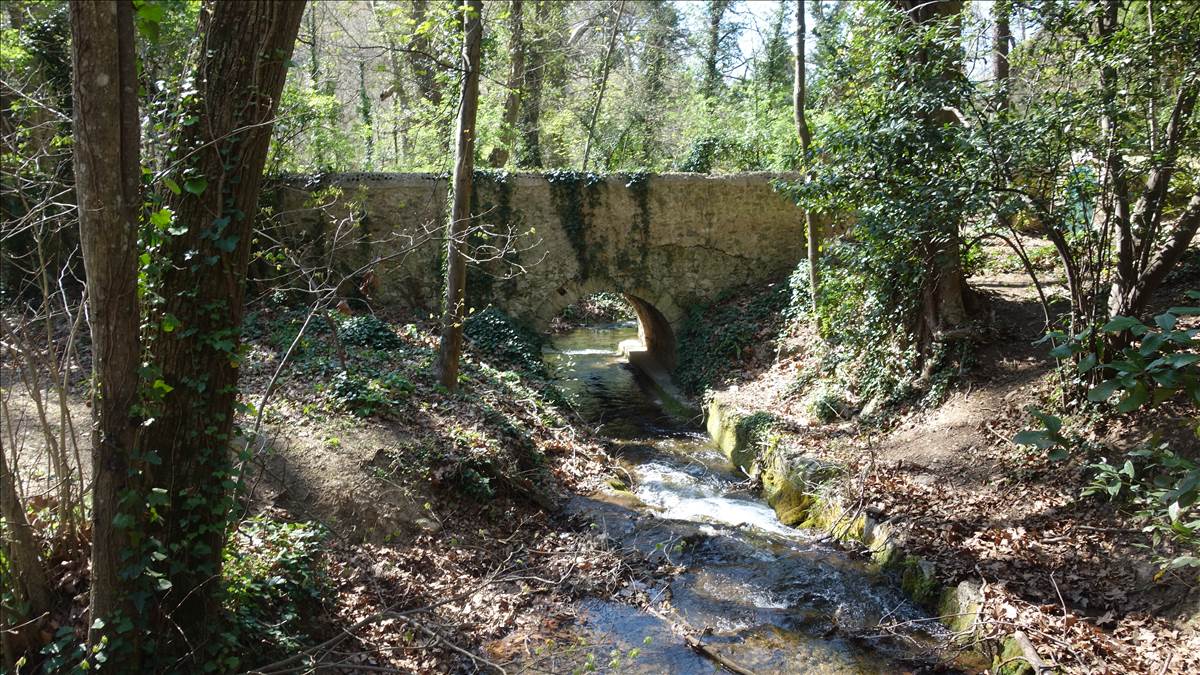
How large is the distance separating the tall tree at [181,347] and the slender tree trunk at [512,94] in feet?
45.5

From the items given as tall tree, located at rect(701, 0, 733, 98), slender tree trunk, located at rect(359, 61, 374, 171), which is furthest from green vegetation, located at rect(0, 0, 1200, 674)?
tall tree, located at rect(701, 0, 733, 98)

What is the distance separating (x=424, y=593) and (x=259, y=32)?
13.7 ft

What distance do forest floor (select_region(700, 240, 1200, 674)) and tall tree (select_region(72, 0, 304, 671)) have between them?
517 cm

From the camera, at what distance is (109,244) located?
3262mm

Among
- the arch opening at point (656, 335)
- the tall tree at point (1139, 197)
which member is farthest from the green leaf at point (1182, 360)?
the arch opening at point (656, 335)

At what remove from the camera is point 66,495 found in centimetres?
411

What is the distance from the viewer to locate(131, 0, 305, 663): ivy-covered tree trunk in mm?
3576

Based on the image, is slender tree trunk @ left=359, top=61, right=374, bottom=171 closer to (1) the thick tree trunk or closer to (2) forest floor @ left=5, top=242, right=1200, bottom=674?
Result: (2) forest floor @ left=5, top=242, right=1200, bottom=674

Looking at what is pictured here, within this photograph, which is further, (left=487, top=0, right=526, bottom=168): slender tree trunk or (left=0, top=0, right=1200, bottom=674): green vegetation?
(left=487, top=0, right=526, bottom=168): slender tree trunk

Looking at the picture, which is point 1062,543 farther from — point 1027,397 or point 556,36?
point 556,36

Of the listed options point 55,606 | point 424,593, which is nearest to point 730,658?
point 424,593

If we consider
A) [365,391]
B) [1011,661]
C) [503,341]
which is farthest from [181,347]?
[503,341]

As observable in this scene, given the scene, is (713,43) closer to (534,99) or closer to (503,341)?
(534,99)

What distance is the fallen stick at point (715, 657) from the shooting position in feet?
17.1
